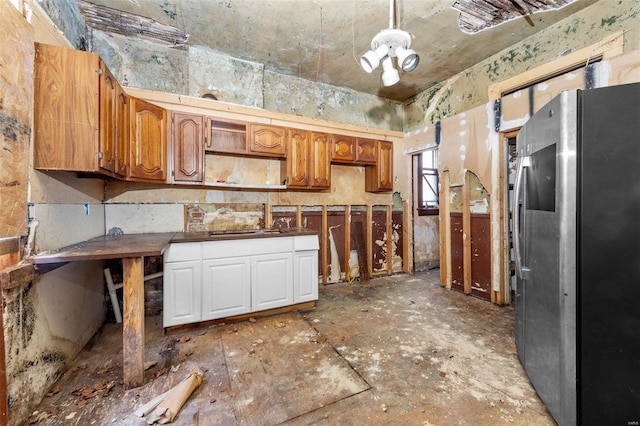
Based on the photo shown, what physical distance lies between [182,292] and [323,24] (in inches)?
121

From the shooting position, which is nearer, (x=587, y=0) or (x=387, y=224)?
(x=587, y=0)

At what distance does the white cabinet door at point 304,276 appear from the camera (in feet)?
9.63

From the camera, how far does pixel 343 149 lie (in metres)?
3.73

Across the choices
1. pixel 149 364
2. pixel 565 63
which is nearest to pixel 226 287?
pixel 149 364

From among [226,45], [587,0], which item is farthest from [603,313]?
[226,45]

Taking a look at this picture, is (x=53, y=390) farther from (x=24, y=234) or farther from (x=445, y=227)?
(x=445, y=227)

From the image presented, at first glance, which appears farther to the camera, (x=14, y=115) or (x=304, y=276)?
(x=304, y=276)

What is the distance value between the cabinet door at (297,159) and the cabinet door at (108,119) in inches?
70.1

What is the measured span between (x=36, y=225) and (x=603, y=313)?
3.19m

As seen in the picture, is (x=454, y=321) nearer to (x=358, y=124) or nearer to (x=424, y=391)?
(x=424, y=391)

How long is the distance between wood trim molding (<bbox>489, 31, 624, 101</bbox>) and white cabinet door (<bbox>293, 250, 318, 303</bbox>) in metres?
3.02

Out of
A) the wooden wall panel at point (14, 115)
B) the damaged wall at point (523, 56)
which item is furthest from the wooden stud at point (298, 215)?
the wooden wall panel at point (14, 115)

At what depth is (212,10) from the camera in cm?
253

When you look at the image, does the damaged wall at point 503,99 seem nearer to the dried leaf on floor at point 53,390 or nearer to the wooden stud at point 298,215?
the wooden stud at point 298,215
